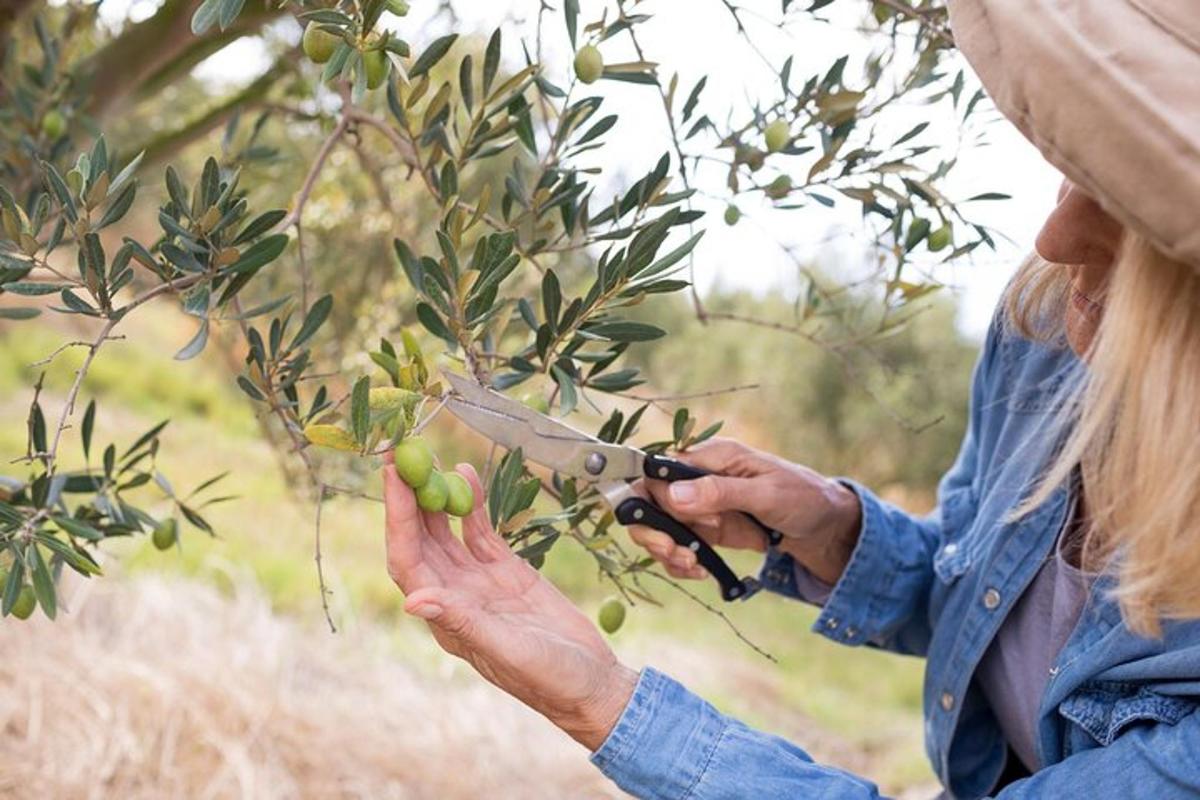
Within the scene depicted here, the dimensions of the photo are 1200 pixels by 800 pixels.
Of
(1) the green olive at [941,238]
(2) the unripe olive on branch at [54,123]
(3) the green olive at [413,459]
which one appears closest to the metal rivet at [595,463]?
(3) the green olive at [413,459]

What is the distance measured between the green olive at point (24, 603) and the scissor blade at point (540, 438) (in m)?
0.52

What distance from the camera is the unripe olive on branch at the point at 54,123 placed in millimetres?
2020

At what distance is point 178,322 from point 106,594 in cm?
549

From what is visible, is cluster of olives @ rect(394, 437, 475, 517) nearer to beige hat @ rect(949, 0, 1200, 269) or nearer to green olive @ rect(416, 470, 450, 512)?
green olive @ rect(416, 470, 450, 512)

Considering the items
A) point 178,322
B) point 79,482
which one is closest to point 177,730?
point 79,482

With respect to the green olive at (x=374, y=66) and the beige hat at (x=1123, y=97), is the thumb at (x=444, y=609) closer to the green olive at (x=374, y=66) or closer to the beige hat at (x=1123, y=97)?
the green olive at (x=374, y=66)

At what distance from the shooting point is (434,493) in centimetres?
126

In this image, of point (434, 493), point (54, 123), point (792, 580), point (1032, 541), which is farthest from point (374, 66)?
point (792, 580)

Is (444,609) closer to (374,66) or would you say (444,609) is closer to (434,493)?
(434,493)

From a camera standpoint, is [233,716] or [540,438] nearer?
[540,438]

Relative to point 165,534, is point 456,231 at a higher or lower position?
higher

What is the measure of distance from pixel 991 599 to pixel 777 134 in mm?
757

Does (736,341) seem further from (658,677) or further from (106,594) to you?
(658,677)

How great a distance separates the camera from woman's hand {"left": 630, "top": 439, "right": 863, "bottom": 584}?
1763mm
